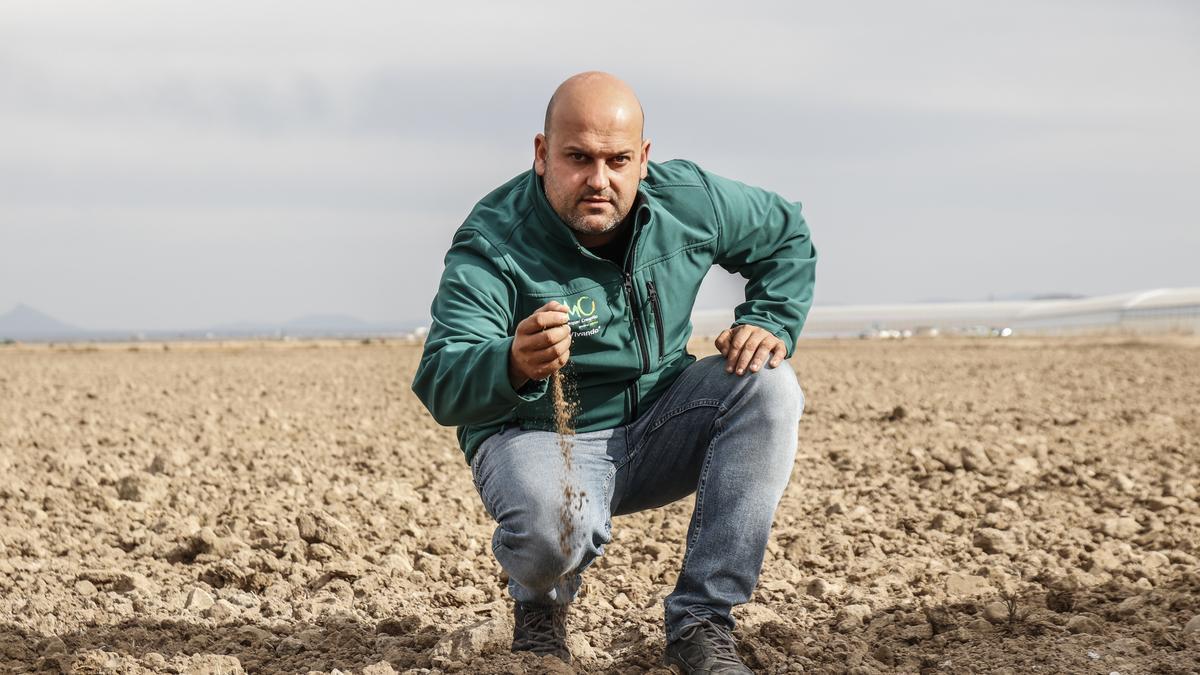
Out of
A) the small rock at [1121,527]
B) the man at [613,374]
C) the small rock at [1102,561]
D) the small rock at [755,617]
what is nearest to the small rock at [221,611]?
the man at [613,374]

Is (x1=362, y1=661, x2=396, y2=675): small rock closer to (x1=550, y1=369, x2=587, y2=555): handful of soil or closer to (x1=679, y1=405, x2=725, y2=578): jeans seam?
(x1=550, y1=369, x2=587, y2=555): handful of soil

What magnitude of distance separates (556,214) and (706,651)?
3.63ft

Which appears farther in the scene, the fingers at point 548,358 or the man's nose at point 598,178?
the man's nose at point 598,178

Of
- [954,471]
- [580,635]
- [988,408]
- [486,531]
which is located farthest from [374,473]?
[988,408]

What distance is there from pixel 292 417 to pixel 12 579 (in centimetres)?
484

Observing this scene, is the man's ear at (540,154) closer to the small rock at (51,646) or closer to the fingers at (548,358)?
the fingers at (548,358)

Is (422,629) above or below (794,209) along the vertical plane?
below

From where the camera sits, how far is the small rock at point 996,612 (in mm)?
3740

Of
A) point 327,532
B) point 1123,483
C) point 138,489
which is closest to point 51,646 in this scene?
point 327,532

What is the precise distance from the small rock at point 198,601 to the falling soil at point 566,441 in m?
1.54

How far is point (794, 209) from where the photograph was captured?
354cm

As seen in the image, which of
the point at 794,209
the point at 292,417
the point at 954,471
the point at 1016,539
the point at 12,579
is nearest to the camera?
the point at 794,209

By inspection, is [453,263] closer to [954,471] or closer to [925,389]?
[954,471]

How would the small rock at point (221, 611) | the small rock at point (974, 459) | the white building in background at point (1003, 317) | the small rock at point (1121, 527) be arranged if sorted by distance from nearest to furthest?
the small rock at point (221, 611)
the small rock at point (1121, 527)
the small rock at point (974, 459)
the white building in background at point (1003, 317)
